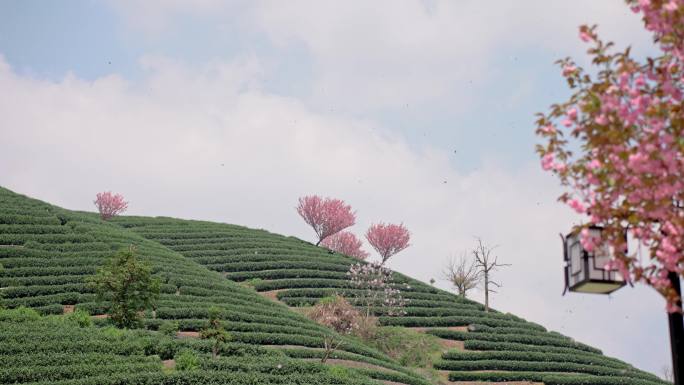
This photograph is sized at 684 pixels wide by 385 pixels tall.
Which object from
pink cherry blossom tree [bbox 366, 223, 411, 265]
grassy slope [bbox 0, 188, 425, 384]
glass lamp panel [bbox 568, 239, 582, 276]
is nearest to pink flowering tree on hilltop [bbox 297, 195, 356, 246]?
pink cherry blossom tree [bbox 366, 223, 411, 265]

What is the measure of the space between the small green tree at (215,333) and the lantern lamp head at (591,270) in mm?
15663

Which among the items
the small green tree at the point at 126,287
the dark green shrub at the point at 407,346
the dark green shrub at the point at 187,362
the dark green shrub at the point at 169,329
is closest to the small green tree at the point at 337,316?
the dark green shrub at the point at 407,346

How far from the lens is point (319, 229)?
5791 cm

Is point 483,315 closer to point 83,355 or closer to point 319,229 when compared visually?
point 319,229

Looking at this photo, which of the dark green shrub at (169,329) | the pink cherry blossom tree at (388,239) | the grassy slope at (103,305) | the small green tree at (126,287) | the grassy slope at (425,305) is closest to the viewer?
the grassy slope at (103,305)

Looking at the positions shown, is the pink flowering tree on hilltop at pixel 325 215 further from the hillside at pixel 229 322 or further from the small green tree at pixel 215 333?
the small green tree at pixel 215 333

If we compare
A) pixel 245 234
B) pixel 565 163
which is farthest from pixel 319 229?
pixel 565 163

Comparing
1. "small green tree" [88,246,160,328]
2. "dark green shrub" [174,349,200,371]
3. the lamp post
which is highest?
"small green tree" [88,246,160,328]

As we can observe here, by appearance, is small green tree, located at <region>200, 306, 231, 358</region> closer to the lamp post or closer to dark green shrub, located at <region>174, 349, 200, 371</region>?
dark green shrub, located at <region>174, 349, 200, 371</region>

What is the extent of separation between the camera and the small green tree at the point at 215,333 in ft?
77.8

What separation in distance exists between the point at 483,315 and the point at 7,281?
2360 cm

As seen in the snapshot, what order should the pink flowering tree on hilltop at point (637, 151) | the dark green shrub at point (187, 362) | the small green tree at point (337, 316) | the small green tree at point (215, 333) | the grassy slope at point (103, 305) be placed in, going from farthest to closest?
the small green tree at point (337, 316)
the small green tree at point (215, 333)
the grassy slope at point (103, 305)
the dark green shrub at point (187, 362)
the pink flowering tree on hilltop at point (637, 151)

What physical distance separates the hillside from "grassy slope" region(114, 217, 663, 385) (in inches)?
2.7

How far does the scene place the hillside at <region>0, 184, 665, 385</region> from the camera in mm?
21828
